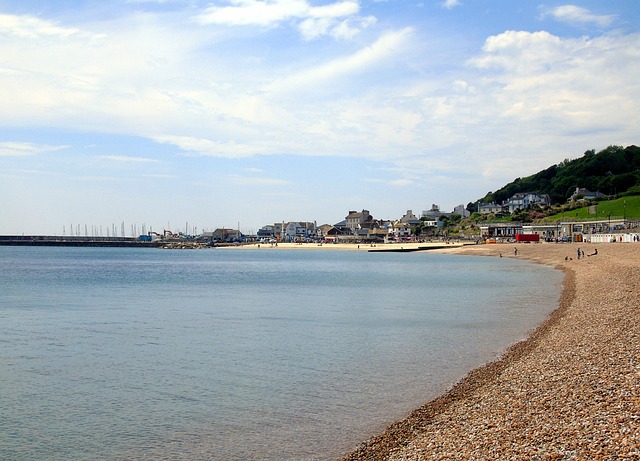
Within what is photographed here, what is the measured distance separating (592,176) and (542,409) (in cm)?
16170

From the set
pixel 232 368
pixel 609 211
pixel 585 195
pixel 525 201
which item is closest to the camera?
pixel 232 368

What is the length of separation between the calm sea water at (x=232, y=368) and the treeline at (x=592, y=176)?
12605 cm

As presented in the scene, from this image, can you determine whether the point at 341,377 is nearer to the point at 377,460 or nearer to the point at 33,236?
the point at 377,460

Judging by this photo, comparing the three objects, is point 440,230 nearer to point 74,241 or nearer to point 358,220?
point 358,220

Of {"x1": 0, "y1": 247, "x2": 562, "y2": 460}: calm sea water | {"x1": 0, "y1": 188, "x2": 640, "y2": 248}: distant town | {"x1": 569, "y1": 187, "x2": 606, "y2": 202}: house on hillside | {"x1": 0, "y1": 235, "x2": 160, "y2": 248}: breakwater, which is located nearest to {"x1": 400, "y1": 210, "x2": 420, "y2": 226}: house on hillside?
{"x1": 0, "y1": 188, "x2": 640, "y2": 248}: distant town

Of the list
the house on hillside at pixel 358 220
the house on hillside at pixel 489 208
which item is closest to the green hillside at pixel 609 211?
the house on hillside at pixel 489 208

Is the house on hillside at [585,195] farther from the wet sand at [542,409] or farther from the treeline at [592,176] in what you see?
the wet sand at [542,409]

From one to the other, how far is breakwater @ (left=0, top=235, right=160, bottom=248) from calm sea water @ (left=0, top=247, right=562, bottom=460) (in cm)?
14928

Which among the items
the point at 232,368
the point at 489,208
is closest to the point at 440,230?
Result: the point at 489,208

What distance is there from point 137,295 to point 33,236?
17201cm

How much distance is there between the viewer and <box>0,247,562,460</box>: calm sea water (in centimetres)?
1082

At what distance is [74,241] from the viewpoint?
179625mm

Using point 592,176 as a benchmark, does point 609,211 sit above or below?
below

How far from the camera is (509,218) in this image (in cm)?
14162
